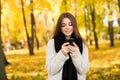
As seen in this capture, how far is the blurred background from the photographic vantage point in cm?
1312

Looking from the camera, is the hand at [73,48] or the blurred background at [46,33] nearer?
the hand at [73,48]

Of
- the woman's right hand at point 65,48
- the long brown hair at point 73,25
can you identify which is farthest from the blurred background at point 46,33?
the woman's right hand at point 65,48

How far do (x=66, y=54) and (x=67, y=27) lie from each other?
0.42 meters

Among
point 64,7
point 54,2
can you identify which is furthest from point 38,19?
point 64,7

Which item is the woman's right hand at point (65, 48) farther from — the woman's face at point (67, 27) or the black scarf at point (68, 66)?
the woman's face at point (67, 27)

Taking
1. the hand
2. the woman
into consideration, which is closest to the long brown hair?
the woman

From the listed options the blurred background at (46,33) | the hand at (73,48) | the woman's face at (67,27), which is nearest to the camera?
the hand at (73,48)

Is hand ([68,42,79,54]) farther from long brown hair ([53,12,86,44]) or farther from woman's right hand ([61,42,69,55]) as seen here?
long brown hair ([53,12,86,44])

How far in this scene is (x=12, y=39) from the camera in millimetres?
59875

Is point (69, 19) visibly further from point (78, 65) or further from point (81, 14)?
point (81, 14)

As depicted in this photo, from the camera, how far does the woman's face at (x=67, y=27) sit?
446 cm

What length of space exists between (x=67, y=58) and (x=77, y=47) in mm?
205

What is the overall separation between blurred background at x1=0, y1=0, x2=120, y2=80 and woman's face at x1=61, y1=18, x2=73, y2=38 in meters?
0.72

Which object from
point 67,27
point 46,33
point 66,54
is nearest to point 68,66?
point 66,54
